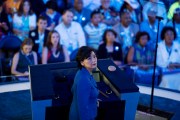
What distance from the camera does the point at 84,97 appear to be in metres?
2.57

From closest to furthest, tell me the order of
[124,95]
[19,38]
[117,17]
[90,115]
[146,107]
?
[90,115], [124,95], [146,107], [19,38], [117,17]

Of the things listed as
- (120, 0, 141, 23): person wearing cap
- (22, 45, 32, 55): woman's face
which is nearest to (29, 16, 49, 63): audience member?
(22, 45, 32, 55): woman's face

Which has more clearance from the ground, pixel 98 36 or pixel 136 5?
pixel 136 5

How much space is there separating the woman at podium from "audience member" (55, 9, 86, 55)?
332cm

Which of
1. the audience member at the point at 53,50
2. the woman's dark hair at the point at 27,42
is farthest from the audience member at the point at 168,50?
the woman's dark hair at the point at 27,42

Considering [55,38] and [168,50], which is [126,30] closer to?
[168,50]

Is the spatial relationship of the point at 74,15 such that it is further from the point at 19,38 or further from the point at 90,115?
the point at 90,115

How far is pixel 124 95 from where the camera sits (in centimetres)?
313

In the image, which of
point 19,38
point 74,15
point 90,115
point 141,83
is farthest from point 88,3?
point 90,115

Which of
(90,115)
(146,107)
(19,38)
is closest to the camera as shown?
(90,115)

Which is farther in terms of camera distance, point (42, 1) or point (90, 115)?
point (42, 1)

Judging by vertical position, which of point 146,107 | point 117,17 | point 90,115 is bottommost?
point 146,107

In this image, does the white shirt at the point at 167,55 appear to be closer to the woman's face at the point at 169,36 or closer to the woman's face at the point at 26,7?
the woman's face at the point at 169,36

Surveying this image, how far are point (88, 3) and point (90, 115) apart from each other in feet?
12.1
